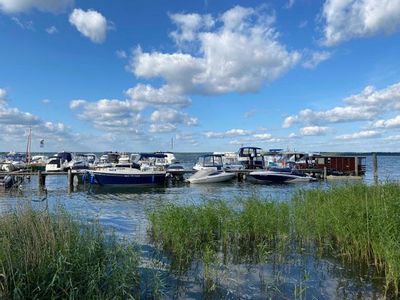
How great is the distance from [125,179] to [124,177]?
23 cm

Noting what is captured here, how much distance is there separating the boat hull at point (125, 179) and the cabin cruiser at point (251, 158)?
17.4m

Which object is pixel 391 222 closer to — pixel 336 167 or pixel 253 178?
pixel 253 178

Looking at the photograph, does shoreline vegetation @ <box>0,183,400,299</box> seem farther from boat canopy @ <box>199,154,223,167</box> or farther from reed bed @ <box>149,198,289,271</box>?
boat canopy @ <box>199,154,223,167</box>

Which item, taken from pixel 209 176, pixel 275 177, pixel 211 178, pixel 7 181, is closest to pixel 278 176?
pixel 275 177

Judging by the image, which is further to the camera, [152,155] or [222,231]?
[152,155]

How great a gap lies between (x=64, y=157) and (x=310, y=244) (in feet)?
189

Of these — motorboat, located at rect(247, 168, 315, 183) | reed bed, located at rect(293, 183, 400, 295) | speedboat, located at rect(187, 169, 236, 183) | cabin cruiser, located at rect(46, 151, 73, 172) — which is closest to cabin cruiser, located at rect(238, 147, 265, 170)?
motorboat, located at rect(247, 168, 315, 183)

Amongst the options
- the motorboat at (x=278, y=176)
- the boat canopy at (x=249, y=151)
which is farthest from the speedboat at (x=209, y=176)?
the boat canopy at (x=249, y=151)

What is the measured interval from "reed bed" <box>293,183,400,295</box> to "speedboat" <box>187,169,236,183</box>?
2830 centimetres

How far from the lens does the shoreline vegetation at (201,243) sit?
558 centimetres

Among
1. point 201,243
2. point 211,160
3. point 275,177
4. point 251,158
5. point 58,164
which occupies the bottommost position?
point 201,243

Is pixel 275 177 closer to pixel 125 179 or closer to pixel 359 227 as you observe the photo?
pixel 125 179

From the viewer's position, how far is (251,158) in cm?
5306

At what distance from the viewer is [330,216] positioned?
32.9ft
